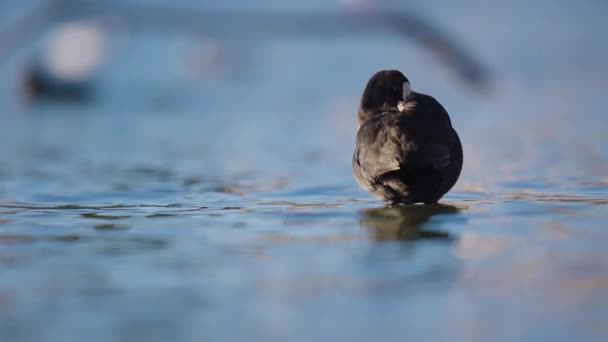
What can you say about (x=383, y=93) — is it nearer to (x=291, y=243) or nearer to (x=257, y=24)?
(x=291, y=243)

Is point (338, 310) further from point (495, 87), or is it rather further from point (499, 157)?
point (495, 87)

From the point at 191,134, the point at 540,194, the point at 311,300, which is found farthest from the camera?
the point at 191,134

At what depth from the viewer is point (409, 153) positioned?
4.26 m

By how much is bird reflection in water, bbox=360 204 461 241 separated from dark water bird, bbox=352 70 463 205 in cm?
7

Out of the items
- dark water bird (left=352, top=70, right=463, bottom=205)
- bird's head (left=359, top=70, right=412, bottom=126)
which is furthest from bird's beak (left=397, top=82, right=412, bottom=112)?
bird's head (left=359, top=70, right=412, bottom=126)

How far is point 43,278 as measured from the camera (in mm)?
3197

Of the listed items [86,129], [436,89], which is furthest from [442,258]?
[436,89]

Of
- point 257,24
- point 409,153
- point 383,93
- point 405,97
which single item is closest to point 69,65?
point 257,24

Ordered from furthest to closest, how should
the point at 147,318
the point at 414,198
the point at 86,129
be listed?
1. the point at 86,129
2. the point at 414,198
3. the point at 147,318

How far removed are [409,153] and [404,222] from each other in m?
0.34

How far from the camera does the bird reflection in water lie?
12.7ft

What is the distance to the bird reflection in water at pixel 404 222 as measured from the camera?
12.7 ft

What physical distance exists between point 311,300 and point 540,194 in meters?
2.99

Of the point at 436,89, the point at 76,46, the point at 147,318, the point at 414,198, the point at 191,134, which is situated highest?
the point at 76,46
